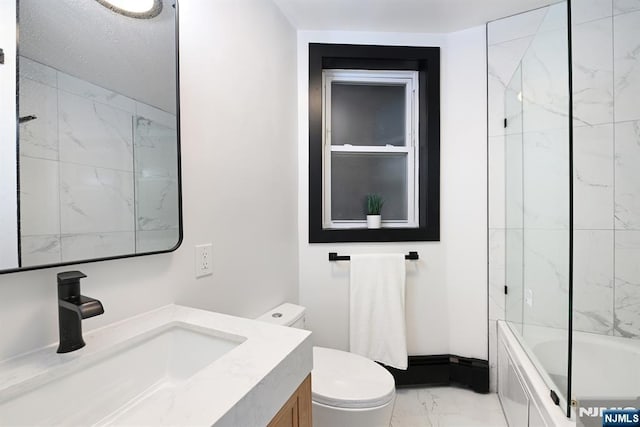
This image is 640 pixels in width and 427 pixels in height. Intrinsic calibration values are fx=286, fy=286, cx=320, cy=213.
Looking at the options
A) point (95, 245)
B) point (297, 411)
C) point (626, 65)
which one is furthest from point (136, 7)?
point (626, 65)

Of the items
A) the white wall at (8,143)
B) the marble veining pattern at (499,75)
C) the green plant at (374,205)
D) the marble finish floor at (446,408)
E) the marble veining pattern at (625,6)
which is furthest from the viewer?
the green plant at (374,205)

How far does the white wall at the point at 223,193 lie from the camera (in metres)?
0.64

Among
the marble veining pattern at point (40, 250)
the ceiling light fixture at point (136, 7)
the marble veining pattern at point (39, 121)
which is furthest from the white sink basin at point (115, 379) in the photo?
the ceiling light fixture at point (136, 7)

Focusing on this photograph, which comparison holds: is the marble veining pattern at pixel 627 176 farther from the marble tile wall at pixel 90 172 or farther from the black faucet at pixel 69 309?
the black faucet at pixel 69 309

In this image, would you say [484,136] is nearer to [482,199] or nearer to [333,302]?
[482,199]

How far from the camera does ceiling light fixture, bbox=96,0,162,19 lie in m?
0.76

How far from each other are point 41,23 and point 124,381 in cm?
82

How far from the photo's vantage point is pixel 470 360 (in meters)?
1.74

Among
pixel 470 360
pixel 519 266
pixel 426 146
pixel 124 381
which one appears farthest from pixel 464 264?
pixel 124 381

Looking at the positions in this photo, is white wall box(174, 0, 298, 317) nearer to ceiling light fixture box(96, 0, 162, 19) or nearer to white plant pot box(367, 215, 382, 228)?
ceiling light fixture box(96, 0, 162, 19)

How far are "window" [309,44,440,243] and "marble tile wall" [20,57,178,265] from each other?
1.04 metres

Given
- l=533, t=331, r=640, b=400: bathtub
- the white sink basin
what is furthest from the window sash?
the white sink basin

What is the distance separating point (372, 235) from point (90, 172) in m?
1.40

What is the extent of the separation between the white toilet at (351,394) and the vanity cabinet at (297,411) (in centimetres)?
40
